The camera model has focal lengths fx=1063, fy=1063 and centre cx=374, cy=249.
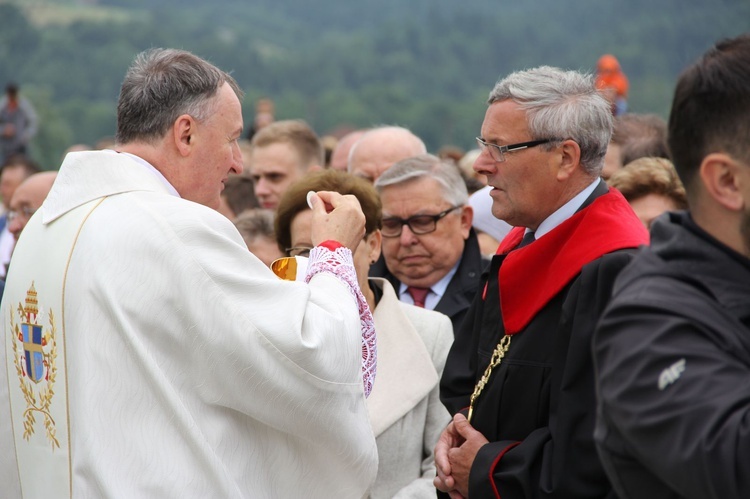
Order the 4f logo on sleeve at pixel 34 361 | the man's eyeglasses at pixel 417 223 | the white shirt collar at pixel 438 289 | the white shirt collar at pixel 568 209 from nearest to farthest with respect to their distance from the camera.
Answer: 1. the 4f logo on sleeve at pixel 34 361
2. the white shirt collar at pixel 568 209
3. the man's eyeglasses at pixel 417 223
4. the white shirt collar at pixel 438 289

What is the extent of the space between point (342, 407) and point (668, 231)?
51.6 inches

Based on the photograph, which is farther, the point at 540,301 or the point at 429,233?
the point at 429,233

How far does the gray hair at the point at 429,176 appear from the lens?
5137 millimetres

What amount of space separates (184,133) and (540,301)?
3.92ft

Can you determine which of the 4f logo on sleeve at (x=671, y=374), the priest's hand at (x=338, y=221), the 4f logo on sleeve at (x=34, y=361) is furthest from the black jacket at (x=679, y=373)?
the 4f logo on sleeve at (x=34, y=361)

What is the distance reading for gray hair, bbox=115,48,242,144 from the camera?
10.7 ft

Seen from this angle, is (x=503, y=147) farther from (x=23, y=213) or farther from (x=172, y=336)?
(x=23, y=213)

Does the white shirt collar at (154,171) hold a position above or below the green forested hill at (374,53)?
above

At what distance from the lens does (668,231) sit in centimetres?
217

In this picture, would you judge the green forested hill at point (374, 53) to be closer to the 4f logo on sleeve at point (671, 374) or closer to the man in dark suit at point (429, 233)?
the man in dark suit at point (429, 233)

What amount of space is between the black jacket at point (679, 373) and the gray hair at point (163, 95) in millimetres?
1622

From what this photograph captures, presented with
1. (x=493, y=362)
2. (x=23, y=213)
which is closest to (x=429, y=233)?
(x=493, y=362)

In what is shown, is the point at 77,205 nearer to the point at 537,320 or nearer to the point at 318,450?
the point at 318,450

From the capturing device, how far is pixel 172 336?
2984mm
